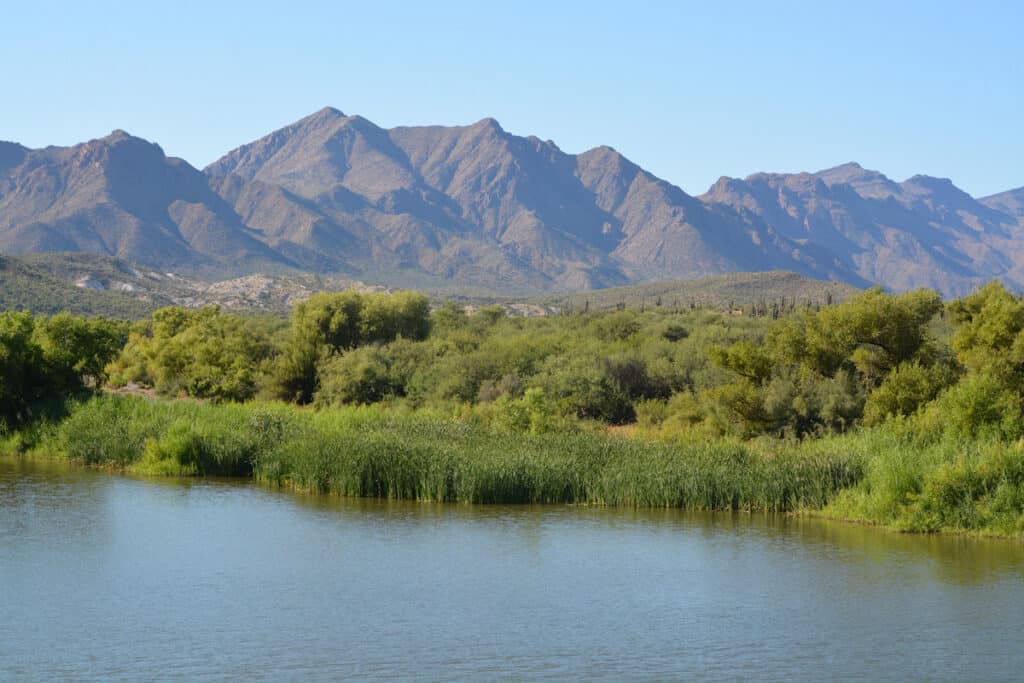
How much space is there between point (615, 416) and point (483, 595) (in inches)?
885

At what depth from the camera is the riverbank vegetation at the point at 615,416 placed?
2930cm

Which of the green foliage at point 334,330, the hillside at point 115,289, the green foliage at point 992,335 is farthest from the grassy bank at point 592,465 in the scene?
the hillside at point 115,289

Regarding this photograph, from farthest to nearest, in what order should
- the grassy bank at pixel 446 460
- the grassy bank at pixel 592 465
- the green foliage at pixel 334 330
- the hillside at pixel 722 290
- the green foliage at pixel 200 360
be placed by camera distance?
1. the hillside at pixel 722 290
2. the green foliage at pixel 334 330
3. the green foliage at pixel 200 360
4. the grassy bank at pixel 446 460
5. the grassy bank at pixel 592 465

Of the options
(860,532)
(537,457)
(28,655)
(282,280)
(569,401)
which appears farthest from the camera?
(282,280)

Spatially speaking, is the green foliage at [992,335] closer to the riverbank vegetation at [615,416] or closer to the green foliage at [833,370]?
the riverbank vegetation at [615,416]

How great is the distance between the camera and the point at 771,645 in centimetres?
1906

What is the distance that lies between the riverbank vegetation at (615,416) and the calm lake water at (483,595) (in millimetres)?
1120

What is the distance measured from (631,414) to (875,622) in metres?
24.1

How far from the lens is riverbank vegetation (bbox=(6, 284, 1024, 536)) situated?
2930 centimetres

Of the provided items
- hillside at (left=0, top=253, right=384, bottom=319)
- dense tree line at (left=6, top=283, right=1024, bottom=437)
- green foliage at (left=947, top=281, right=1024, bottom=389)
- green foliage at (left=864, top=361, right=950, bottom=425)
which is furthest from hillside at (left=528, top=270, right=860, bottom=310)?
green foliage at (left=864, top=361, right=950, bottom=425)

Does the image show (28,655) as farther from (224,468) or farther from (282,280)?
(282,280)

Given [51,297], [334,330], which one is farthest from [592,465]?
[51,297]

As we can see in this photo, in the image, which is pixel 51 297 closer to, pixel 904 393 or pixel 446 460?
pixel 446 460

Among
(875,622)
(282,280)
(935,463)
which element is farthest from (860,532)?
(282,280)
